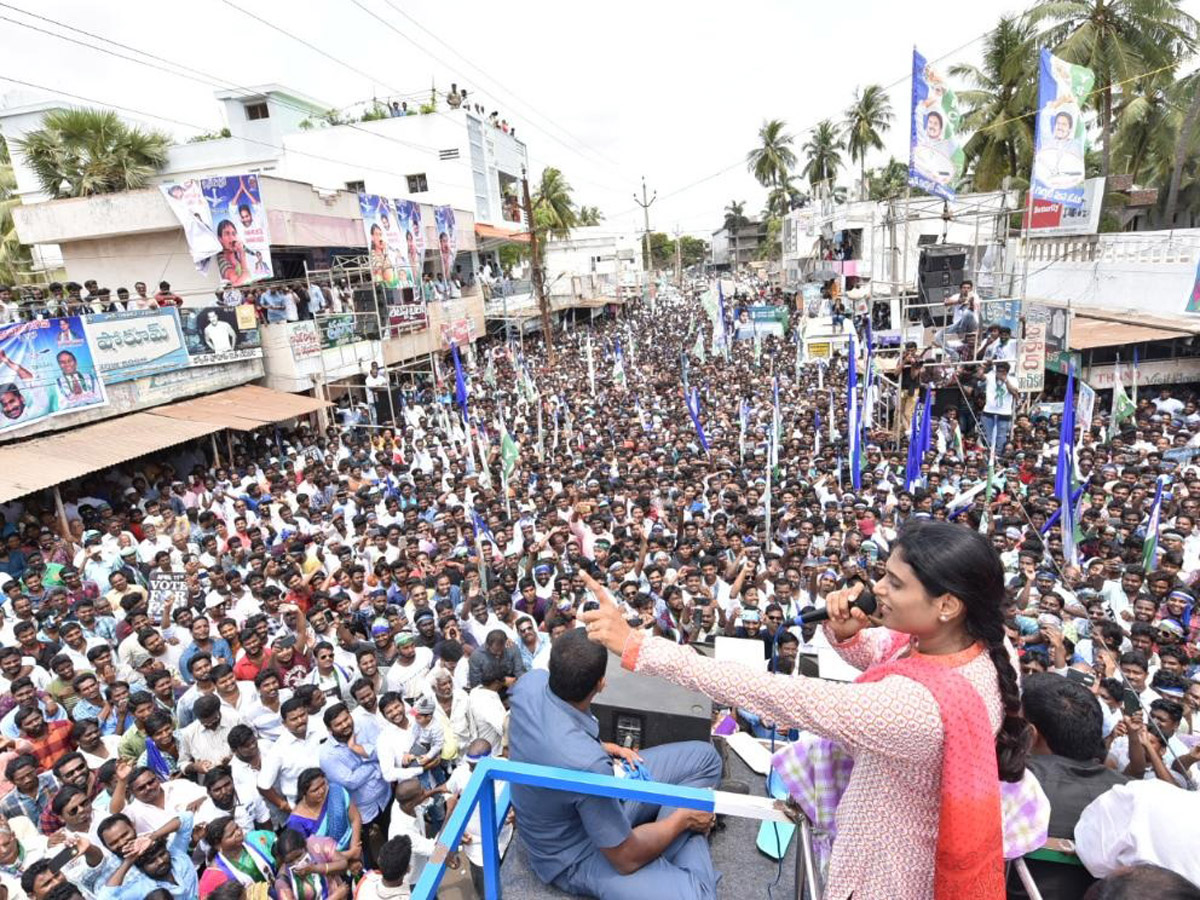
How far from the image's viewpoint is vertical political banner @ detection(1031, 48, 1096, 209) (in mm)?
10930

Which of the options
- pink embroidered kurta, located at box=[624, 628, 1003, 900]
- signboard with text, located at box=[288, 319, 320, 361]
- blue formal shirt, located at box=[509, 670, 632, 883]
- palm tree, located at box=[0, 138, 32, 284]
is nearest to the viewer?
pink embroidered kurta, located at box=[624, 628, 1003, 900]

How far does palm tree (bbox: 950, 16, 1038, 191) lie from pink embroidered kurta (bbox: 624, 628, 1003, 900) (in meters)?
28.6

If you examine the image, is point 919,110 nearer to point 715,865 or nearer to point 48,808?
point 715,865

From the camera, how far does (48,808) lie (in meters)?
3.95

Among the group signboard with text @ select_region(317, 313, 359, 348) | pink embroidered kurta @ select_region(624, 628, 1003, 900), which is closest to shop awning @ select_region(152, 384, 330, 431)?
signboard with text @ select_region(317, 313, 359, 348)

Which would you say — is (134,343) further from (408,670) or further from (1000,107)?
(1000,107)

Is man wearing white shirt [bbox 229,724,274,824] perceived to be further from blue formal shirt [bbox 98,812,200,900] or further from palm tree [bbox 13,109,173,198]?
palm tree [bbox 13,109,173,198]

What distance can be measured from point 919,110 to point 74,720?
1372 centimetres

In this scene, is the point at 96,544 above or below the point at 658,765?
below

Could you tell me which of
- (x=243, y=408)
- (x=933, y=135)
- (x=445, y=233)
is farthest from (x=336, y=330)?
(x=933, y=135)

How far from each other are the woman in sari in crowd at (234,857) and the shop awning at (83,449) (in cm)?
743

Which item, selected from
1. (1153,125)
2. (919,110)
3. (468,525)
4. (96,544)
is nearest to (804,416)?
(919,110)

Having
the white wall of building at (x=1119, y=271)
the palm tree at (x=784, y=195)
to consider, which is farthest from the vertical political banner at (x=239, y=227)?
the palm tree at (x=784, y=195)

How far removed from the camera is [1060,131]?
36.8 ft
